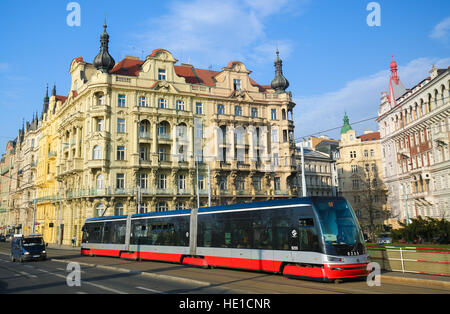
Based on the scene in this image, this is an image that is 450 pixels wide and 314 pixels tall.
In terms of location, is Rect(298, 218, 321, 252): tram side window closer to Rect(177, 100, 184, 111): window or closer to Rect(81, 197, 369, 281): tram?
Rect(81, 197, 369, 281): tram

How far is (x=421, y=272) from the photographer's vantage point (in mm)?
16891

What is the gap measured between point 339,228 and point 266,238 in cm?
Answer: 383

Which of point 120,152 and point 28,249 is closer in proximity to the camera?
point 28,249

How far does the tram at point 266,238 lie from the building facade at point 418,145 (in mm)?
26583

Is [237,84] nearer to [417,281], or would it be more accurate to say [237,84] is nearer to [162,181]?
[162,181]

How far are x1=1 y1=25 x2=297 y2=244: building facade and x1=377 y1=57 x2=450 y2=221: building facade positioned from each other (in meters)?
18.0

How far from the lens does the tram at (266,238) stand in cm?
1548

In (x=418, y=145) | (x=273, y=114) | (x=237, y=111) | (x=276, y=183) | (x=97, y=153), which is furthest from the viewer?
(x=418, y=145)

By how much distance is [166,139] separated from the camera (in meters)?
50.1

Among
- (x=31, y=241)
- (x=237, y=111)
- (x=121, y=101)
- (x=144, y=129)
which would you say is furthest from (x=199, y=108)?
(x=31, y=241)

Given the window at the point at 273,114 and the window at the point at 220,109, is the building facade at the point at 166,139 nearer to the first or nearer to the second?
the window at the point at 220,109

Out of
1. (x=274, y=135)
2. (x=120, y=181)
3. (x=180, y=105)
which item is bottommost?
(x=120, y=181)
